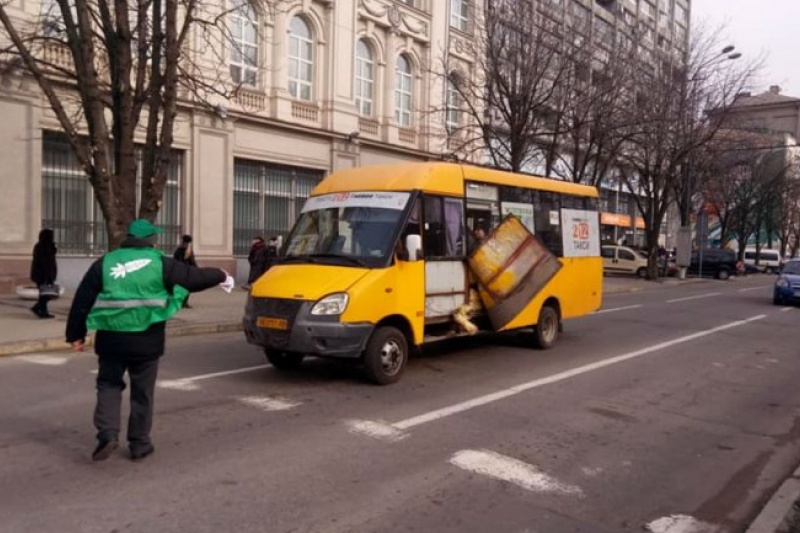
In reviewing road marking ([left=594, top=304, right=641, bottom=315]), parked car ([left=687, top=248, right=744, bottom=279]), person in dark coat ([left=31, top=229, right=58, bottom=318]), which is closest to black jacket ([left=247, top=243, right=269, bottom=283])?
person in dark coat ([left=31, top=229, right=58, bottom=318])

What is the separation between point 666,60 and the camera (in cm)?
2938

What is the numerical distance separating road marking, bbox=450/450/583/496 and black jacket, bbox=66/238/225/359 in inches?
96.4

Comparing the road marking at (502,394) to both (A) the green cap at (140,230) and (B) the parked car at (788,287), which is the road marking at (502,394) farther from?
(B) the parked car at (788,287)

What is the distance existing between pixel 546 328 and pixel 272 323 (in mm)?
5390

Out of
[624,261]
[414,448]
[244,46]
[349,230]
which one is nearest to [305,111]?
[244,46]

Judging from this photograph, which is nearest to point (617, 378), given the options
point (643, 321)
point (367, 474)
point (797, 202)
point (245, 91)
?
point (367, 474)

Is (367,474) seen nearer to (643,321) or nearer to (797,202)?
(643,321)

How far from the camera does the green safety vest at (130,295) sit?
5.12 m

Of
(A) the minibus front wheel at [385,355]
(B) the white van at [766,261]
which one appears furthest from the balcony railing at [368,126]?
(B) the white van at [766,261]

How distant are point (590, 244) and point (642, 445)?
6.96 metres

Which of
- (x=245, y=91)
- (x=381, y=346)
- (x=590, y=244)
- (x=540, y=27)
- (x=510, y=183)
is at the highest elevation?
(x=540, y=27)

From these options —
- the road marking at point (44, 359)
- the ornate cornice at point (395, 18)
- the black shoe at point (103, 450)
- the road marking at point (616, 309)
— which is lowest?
the road marking at point (44, 359)

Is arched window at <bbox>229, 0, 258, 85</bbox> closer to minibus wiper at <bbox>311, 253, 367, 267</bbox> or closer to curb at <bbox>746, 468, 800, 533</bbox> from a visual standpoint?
minibus wiper at <bbox>311, 253, 367, 267</bbox>

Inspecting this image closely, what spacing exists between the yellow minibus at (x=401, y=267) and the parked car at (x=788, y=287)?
48.6ft
